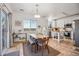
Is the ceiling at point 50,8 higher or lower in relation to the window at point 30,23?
higher

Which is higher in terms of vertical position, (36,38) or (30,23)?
(30,23)

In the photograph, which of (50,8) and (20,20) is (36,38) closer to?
(20,20)

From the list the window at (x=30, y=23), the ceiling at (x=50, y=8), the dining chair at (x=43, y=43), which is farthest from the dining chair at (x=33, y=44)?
the ceiling at (x=50, y=8)

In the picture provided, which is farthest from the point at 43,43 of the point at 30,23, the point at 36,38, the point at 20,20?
the point at 20,20

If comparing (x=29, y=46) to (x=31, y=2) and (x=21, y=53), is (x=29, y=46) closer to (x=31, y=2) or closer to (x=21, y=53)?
(x=21, y=53)

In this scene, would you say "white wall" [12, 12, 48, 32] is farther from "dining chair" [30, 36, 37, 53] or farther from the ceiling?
"dining chair" [30, 36, 37, 53]

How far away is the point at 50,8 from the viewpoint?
9.38 feet

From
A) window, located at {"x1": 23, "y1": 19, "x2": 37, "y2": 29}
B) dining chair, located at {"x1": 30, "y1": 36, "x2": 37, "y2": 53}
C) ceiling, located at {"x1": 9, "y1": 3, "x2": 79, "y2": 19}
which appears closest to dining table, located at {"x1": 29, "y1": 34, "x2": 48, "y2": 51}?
dining chair, located at {"x1": 30, "y1": 36, "x2": 37, "y2": 53}

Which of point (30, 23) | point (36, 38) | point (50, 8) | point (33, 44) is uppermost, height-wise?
point (50, 8)

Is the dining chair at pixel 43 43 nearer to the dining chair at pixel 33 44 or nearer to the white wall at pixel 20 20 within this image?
the dining chair at pixel 33 44

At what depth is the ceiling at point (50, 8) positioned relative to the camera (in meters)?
2.71

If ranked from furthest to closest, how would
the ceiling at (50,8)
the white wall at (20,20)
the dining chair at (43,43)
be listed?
the dining chair at (43,43), the white wall at (20,20), the ceiling at (50,8)

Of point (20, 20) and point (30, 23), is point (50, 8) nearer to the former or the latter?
point (30, 23)

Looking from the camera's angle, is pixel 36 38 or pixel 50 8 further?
pixel 36 38
